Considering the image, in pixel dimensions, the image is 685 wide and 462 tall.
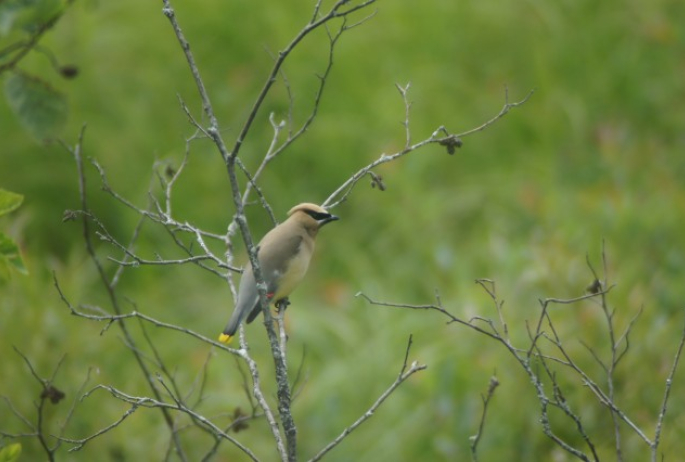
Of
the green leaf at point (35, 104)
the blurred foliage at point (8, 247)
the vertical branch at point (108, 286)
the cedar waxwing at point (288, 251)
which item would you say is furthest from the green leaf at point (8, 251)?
the cedar waxwing at point (288, 251)

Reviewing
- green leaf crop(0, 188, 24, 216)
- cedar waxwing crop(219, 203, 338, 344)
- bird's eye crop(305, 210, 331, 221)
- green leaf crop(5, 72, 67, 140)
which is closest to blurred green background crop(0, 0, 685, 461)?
cedar waxwing crop(219, 203, 338, 344)

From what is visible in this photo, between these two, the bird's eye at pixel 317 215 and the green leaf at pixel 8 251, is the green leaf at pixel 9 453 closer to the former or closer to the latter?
the green leaf at pixel 8 251

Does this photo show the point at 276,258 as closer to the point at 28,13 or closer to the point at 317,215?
the point at 317,215

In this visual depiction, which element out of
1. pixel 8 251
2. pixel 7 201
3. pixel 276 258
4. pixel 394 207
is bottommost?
pixel 8 251

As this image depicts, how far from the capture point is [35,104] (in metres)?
3.48

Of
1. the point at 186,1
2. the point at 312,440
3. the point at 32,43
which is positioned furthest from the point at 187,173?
the point at 32,43

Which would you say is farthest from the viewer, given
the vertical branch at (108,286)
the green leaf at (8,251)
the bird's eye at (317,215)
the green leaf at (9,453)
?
the bird's eye at (317,215)

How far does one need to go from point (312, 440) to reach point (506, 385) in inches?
39.8

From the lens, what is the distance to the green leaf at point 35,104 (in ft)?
11.4

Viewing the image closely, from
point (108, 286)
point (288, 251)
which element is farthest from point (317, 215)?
point (108, 286)

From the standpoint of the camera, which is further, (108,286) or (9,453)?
(108,286)

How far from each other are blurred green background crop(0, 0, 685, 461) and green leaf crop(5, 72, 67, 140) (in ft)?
5.54

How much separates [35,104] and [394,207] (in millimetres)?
3821

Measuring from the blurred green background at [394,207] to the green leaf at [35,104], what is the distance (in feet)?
5.54
